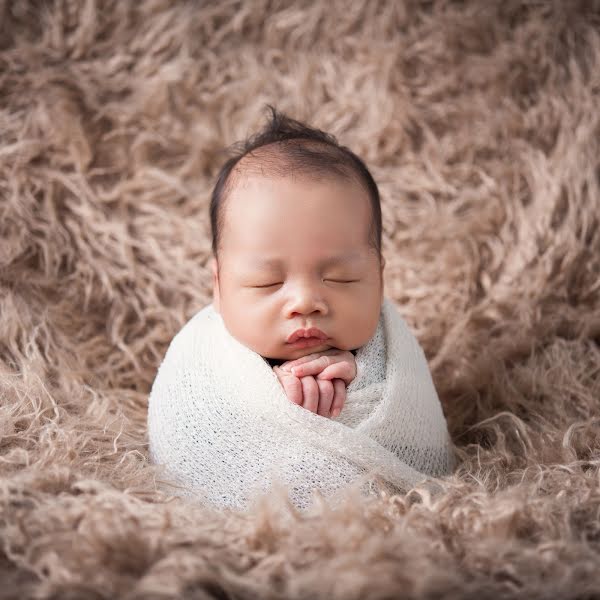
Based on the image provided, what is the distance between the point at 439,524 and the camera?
0.82 metres

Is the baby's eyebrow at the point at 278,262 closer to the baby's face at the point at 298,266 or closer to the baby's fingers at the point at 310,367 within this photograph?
the baby's face at the point at 298,266

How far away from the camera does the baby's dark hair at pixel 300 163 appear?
101 centimetres

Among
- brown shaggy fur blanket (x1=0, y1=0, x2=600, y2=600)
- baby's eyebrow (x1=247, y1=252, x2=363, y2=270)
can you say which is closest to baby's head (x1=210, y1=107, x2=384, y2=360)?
baby's eyebrow (x1=247, y1=252, x2=363, y2=270)

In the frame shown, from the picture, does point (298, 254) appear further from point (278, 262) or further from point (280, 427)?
point (280, 427)

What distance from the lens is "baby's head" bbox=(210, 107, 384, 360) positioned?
3.23 feet

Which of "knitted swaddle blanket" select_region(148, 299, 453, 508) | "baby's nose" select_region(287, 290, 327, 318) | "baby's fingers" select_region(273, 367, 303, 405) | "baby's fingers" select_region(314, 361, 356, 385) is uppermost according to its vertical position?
"baby's nose" select_region(287, 290, 327, 318)

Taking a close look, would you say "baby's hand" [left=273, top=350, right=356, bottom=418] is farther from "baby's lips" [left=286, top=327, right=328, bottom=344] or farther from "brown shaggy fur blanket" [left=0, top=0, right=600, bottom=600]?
"brown shaggy fur blanket" [left=0, top=0, right=600, bottom=600]

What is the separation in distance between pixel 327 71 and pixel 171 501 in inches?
35.9

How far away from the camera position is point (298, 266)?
3.24ft

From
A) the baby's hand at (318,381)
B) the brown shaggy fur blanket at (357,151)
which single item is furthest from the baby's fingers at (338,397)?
the brown shaggy fur blanket at (357,151)

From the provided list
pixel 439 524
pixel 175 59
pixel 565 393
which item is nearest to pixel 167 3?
pixel 175 59

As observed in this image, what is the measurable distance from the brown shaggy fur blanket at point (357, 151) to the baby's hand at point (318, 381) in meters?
0.14

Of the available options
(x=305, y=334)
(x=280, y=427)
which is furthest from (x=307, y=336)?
(x=280, y=427)

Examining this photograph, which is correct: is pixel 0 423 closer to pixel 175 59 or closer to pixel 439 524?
pixel 439 524
